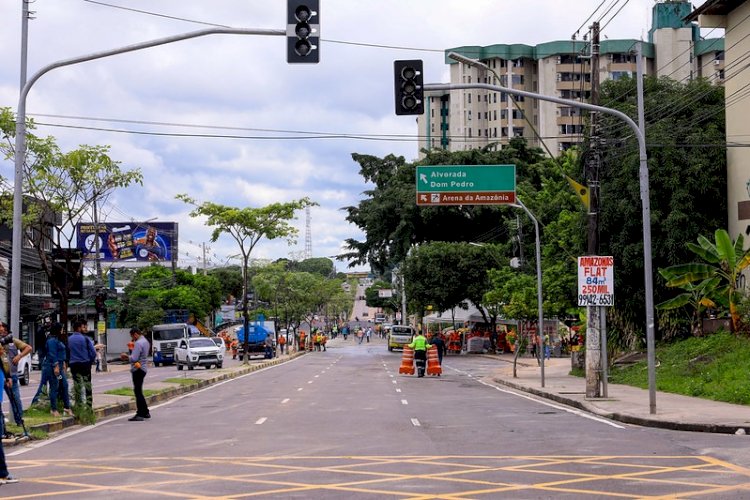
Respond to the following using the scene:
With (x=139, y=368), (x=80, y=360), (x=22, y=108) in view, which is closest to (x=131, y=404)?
(x=139, y=368)

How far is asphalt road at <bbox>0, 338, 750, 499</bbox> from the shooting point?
11.0m

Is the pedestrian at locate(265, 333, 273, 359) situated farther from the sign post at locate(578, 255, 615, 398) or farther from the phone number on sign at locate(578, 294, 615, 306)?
the phone number on sign at locate(578, 294, 615, 306)

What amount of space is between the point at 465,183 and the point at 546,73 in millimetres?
81640

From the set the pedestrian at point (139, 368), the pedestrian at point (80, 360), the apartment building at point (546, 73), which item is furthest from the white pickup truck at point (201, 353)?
the apartment building at point (546, 73)

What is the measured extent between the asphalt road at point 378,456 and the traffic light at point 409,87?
5.61 metres

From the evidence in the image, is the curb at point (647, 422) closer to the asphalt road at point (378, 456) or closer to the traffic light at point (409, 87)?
the asphalt road at point (378, 456)

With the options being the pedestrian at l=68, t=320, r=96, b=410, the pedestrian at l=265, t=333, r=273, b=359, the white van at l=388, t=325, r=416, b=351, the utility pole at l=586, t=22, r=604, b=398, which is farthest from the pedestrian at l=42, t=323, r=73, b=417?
the white van at l=388, t=325, r=416, b=351

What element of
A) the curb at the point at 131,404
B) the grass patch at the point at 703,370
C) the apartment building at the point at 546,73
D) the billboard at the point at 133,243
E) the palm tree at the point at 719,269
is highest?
the apartment building at the point at 546,73

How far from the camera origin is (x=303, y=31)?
15375 millimetres

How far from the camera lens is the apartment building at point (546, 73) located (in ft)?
335

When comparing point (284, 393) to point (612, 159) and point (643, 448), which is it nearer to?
point (612, 159)

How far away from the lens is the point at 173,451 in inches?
590

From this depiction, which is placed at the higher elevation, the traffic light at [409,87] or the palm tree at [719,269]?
the traffic light at [409,87]

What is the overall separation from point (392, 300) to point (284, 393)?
104 metres
